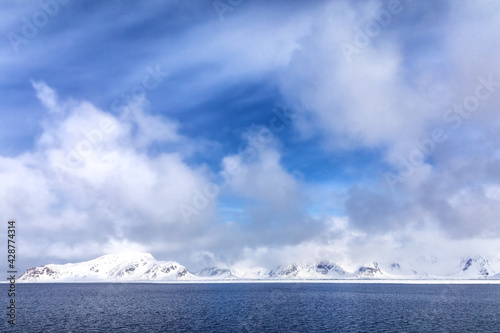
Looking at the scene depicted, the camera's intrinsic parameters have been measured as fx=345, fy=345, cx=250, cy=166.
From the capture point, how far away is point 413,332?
255ft

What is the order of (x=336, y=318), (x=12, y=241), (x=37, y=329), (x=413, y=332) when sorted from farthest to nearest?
(x=336, y=318), (x=37, y=329), (x=413, y=332), (x=12, y=241)

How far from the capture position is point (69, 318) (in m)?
104

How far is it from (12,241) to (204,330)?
4626 cm

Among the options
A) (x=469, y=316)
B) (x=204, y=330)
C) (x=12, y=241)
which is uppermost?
(x=12, y=241)

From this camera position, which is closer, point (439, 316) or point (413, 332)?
point (413, 332)

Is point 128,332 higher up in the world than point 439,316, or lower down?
higher up

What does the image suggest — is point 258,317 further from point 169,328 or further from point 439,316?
point 439,316

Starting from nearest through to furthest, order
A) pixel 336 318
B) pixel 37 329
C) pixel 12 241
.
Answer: pixel 12 241
pixel 37 329
pixel 336 318

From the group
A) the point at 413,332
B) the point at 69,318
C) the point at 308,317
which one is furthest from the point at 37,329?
the point at 413,332

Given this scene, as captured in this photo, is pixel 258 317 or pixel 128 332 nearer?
pixel 128 332

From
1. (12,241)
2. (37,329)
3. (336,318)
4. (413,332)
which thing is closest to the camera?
(12,241)

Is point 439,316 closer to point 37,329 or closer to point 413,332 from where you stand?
point 413,332

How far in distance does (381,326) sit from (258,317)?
120 ft

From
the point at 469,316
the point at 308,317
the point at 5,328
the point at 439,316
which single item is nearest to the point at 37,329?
the point at 5,328
